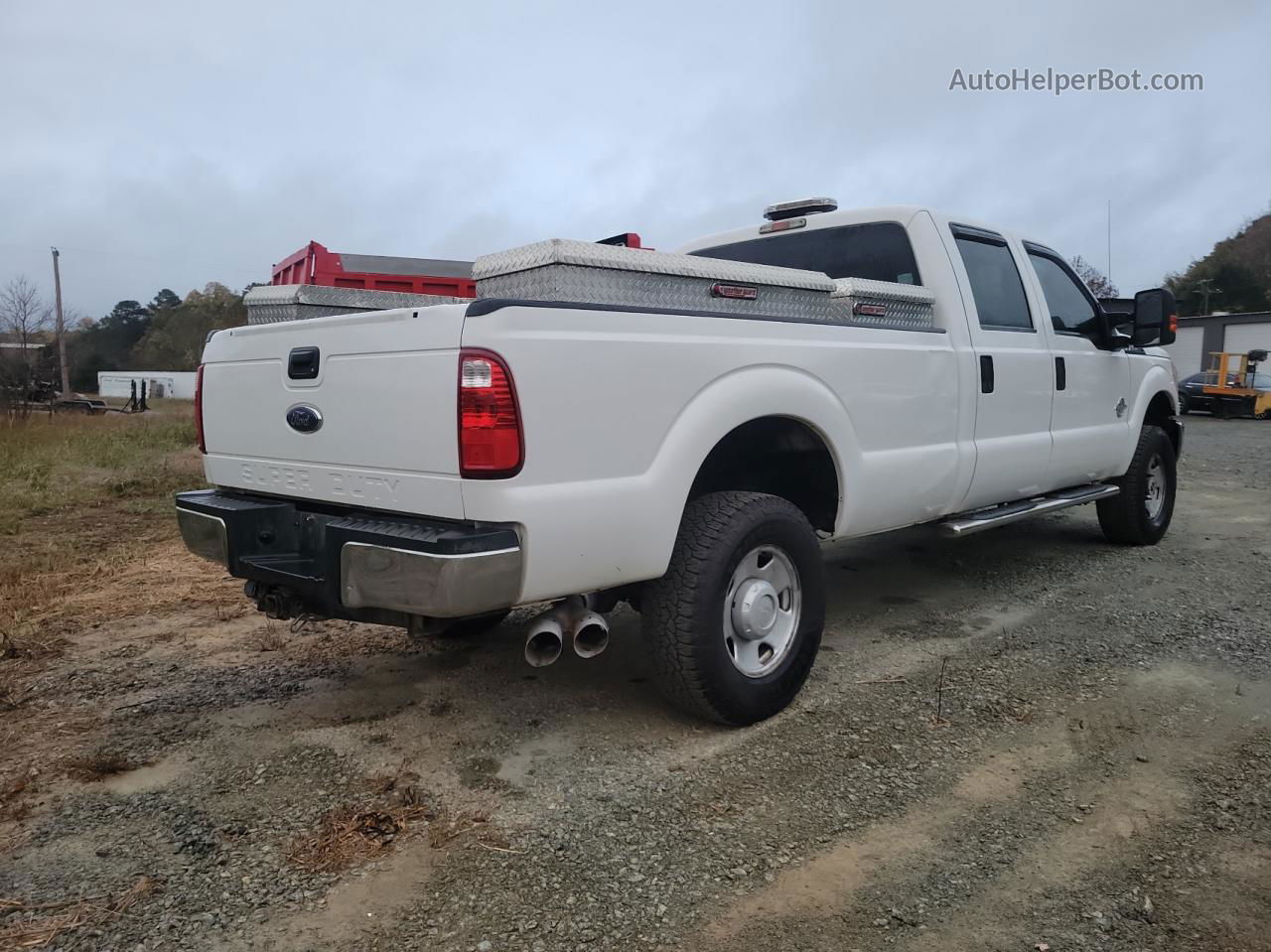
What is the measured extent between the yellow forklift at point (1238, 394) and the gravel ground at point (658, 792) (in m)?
25.2

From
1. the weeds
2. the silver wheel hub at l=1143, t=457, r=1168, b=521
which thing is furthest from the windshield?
the weeds

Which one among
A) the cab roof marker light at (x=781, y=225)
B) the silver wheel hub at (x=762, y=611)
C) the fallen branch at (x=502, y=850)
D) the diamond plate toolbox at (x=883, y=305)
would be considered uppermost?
the cab roof marker light at (x=781, y=225)

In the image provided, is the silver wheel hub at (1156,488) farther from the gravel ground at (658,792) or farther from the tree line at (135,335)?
the tree line at (135,335)

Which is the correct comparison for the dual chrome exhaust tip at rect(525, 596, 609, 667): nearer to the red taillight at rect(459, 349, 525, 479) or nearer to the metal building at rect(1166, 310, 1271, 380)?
the red taillight at rect(459, 349, 525, 479)

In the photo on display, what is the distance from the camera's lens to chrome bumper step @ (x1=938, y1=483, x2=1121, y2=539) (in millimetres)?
4434

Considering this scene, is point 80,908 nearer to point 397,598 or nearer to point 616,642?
point 397,598

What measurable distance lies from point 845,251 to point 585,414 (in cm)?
263

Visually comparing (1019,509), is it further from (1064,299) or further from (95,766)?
(95,766)

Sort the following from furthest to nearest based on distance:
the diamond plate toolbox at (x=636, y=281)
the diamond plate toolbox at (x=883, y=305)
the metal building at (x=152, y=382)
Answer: the metal building at (x=152, y=382) → the diamond plate toolbox at (x=883, y=305) → the diamond plate toolbox at (x=636, y=281)

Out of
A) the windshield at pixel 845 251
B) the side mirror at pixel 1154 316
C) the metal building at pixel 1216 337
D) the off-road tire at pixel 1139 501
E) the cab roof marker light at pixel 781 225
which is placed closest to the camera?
the windshield at pixel 845 251

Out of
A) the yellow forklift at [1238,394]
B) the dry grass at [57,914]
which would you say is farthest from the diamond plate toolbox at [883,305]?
the yellow forklift at [1238,394]

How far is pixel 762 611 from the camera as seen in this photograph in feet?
11.0

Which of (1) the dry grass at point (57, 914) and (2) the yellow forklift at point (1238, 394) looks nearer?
(1) the dry grass at point (57, 914)

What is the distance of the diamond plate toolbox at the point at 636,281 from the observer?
2824 millimetres
